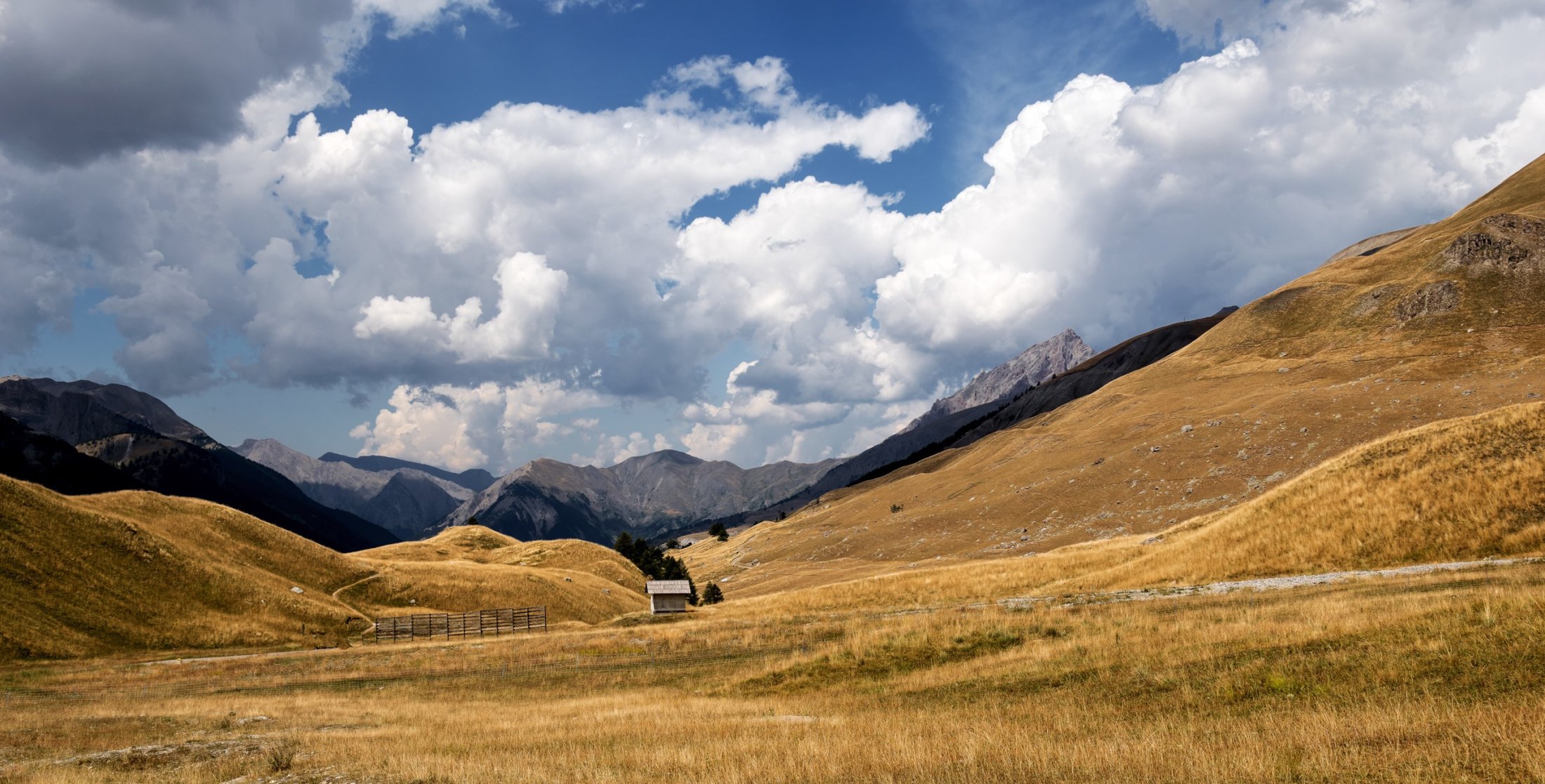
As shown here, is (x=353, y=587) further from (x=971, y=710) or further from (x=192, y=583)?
(x=971, y=710)

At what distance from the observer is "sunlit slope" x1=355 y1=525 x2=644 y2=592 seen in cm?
11362

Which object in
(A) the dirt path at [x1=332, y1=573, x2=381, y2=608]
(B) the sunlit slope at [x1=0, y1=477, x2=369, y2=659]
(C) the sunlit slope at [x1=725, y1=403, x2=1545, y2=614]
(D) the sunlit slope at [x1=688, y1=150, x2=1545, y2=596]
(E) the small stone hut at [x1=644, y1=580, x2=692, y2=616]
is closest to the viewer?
(C) the sunlit slope at [x1=725, y1=403, x2=1545, y2=614]

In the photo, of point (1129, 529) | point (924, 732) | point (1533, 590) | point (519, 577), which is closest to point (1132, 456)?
point (1129, 529)

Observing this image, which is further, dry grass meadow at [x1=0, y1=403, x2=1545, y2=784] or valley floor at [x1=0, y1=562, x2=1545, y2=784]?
dry grass meadow at [x1=0, y1=403, x2=1545, y2=784]

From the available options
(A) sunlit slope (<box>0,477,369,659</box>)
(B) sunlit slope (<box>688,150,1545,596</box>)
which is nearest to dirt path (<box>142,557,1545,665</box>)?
(A) sunlit slope (<box>0,477,369,659</box>)

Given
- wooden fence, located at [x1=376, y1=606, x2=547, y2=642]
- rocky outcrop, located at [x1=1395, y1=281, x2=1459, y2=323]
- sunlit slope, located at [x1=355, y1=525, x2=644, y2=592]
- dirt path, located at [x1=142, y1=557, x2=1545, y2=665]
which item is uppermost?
rocky outcrop, located at [x1=1395, y1=281, x2=1459, y2=323]

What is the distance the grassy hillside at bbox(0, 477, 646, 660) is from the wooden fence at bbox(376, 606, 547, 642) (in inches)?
113

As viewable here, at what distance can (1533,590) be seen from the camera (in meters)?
18.0

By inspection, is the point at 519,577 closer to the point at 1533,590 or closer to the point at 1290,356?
the point at 1533,590

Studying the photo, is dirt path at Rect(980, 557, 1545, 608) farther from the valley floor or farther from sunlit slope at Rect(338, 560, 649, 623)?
sunlit slope at Rect(338, 560, 649, 623)

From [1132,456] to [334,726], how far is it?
114969 millimetres

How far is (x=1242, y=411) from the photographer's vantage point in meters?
116

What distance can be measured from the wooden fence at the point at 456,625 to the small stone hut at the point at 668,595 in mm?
9750

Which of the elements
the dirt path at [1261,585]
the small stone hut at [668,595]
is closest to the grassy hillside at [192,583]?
the small stone hut at [668,595]
